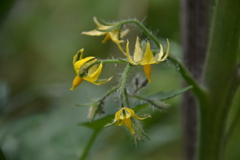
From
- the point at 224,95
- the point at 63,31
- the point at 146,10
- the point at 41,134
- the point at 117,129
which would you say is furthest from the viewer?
the point at 63,31

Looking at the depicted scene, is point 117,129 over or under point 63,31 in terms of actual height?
under

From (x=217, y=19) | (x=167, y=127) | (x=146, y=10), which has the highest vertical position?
(x=217, y=19)

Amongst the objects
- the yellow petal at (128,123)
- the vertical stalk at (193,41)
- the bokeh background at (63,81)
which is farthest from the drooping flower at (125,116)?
the vertical stalk at (193,41)

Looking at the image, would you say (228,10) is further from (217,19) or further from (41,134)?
(41,134)

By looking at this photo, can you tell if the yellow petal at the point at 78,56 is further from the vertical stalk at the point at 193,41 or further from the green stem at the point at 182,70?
the vertical stalk at the point at 193,41

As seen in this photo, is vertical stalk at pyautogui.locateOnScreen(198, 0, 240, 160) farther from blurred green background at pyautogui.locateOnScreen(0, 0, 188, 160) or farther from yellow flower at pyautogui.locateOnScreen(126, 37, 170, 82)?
blurred green background at pyautogui.locateOnScreen(0, 0, 188, 160)

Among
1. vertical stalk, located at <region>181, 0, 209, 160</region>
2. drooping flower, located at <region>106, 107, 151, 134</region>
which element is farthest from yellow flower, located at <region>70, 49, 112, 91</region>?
vertical stalk, located at <region>181, 0, 209, 160</region>

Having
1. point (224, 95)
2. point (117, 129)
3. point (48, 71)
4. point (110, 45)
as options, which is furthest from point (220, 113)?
point (48, 71)

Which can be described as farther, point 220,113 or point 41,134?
point 41,134
